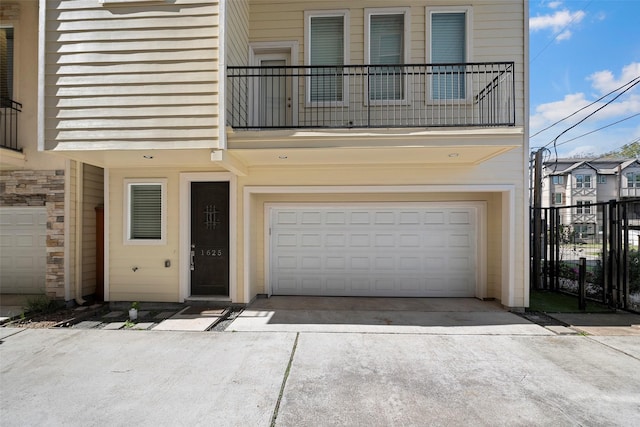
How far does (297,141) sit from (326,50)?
105 inches

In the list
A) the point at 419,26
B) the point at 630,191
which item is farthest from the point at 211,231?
the point at 630,191

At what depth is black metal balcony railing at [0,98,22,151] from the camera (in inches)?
243

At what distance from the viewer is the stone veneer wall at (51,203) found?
20.3ft

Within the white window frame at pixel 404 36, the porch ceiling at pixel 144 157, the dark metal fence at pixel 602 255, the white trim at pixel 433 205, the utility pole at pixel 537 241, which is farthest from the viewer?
the utility pole at pixel 537 241

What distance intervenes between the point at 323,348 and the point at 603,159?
41631 millimetres

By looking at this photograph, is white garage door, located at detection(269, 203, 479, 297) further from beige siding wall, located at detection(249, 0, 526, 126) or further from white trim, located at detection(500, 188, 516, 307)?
beige siding wall, located at detection(249, 0, 526, 126)

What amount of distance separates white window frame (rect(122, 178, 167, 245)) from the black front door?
21.0 inches


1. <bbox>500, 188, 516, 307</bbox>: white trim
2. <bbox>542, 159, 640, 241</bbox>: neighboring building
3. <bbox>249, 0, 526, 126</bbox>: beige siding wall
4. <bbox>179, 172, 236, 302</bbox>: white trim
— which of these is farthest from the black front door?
<bbox>542, 159, 640, 241</bbox>: neighboring building

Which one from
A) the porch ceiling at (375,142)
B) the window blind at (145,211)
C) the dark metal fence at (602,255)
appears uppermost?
the porch ceiling at (375,142)

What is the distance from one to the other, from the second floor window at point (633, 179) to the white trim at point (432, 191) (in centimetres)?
3545

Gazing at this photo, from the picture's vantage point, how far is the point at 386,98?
6379 mm

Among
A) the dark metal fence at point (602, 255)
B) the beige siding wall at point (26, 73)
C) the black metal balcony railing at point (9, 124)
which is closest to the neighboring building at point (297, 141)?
the beige siding wall at point (26, 73)

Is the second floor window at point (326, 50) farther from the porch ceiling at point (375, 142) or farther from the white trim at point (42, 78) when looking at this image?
the white trim at point (42, 78)

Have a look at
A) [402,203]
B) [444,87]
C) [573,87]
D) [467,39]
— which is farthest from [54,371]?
[573,87]
